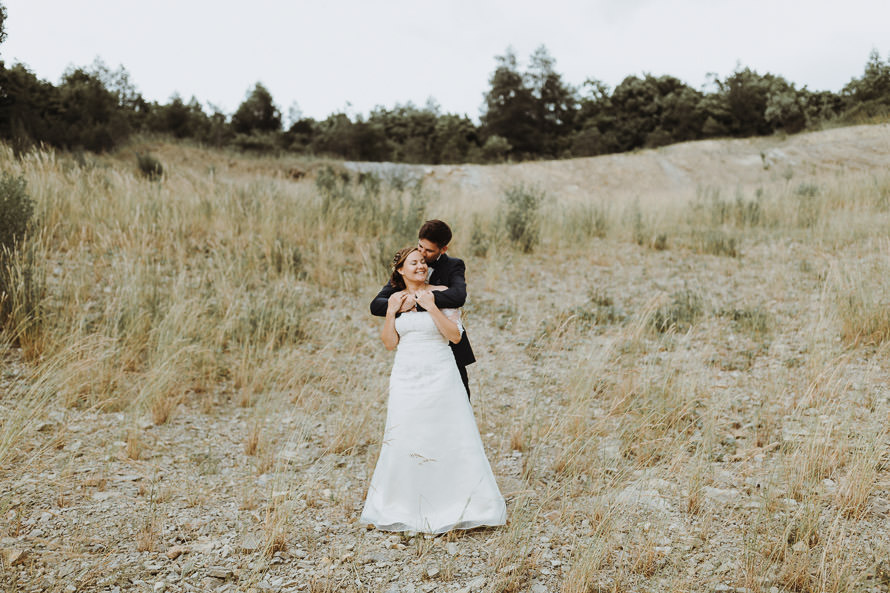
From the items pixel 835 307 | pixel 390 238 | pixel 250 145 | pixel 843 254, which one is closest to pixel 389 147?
pixel 250 145

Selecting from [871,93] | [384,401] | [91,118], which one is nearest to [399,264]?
[384,401]

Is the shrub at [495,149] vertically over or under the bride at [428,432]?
over

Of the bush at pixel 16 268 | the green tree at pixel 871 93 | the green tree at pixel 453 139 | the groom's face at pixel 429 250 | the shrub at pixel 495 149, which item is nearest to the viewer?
the groom's face at pixel 429 250

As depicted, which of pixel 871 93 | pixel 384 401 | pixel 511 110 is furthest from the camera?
pixel 511 110

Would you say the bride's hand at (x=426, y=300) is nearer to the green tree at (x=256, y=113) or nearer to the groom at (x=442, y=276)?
the groom at (x=442, y=276)

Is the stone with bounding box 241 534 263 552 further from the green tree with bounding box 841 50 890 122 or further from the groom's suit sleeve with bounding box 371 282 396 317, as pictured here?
the green tree with bounding box 841 50 890 122

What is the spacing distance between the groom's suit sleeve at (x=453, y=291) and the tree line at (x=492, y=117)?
1493 cm

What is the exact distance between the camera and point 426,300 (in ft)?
9.13

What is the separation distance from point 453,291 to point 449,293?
0.11ft

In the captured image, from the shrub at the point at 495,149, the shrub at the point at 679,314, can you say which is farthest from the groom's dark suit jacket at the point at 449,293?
the shrub at the point at 495,149

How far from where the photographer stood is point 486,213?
10781mm

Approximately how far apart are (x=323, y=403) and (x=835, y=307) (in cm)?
551

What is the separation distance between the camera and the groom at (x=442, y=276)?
283 centimetres

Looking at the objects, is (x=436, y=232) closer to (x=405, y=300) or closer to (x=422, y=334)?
(x=405, y=300)
